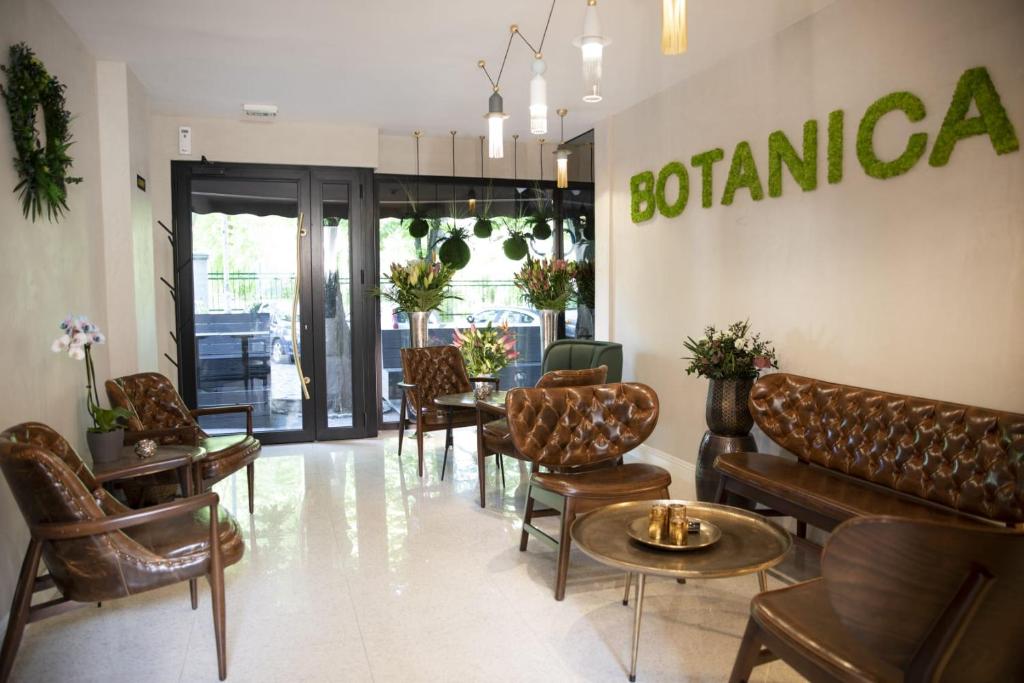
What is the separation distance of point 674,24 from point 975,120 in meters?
1.72

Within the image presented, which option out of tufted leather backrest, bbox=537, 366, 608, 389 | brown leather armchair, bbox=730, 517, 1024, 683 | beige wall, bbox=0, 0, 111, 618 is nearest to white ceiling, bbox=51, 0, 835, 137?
beige wall, bbox=0, 0, 111, 618

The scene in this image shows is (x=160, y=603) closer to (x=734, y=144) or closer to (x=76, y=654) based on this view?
(x=76, y=654)

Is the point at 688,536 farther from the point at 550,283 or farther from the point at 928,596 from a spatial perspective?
the point at 550,283

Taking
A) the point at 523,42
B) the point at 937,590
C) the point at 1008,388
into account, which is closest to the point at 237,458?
the point at 523,42

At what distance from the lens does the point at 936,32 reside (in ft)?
11.1

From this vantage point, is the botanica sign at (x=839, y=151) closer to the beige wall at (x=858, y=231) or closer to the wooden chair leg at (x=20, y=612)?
the beige wall at (x=858, y=231)

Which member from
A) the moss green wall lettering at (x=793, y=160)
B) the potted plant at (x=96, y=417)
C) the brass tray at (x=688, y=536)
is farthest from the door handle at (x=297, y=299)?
the brass tray at (x=688, y=536)

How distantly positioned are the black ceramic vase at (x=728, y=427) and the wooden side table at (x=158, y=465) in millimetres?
2813

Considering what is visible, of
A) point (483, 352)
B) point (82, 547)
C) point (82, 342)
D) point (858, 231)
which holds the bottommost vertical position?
point (82, 547)

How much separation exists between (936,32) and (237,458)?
4253 mm

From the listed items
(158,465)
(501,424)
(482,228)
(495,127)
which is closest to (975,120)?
(495,127)

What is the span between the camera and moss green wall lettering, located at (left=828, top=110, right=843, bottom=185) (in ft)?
12.9

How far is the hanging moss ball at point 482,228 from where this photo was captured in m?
7.40

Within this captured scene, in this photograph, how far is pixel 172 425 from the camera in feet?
14.9
